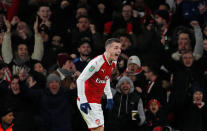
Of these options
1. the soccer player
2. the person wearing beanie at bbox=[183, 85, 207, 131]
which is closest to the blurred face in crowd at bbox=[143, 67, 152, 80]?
the person wearing beanie at bbox=[183, 85, 207, 131]

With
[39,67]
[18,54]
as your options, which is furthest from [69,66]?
[18,54]

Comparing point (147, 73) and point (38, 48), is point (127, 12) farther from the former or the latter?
point (38, 48)

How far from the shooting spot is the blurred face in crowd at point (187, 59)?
12.0 metres

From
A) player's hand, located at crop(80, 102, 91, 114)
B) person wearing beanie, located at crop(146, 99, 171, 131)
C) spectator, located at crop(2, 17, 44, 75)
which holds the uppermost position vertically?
spectator, located at crop(2, 17, 44, 75)

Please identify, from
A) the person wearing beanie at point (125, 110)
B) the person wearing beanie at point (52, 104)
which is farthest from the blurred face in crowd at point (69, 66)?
the person wearing beanie at point (125, 110)

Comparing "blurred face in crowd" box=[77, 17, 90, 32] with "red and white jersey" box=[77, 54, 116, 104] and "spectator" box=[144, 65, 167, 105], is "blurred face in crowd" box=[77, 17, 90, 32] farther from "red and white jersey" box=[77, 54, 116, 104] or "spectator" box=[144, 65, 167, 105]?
"red and white jersey" box=[77, 54, 116, 104]

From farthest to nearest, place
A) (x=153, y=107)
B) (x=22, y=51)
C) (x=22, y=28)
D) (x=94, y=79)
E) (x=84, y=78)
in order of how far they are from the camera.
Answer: (x=22, y=28) < (x=22, y=51) < (x=153, y=107) < (x=94, y=79) < (x=84, y=78)

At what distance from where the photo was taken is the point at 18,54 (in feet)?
40.1

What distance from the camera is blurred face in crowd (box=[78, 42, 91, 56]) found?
12.0 m

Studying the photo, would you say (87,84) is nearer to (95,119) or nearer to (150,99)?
(95,119)

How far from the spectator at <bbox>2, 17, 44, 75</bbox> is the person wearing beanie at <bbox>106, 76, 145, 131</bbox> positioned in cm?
227

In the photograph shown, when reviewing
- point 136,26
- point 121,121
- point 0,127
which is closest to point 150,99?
point 121,121

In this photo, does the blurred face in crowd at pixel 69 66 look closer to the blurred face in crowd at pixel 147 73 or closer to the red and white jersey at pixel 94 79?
the blurred face in crowd at pixel 147 73

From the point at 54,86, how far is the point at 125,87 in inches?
61.9
